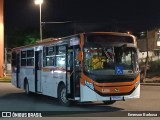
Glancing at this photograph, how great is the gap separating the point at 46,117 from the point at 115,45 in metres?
4.44

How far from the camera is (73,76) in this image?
18250mm

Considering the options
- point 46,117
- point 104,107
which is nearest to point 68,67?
point 104,107

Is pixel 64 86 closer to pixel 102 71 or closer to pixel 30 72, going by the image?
pixel 102 71

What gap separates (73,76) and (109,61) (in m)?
1.69

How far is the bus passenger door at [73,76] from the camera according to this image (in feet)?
58.9

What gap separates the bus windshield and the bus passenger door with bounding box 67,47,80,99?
731 millimetres

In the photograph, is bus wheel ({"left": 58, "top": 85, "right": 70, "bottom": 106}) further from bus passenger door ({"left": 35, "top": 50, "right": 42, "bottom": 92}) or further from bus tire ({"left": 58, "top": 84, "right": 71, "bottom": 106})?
bus passenger door ({"left": 35, "top": 50, "right": 42, "bottom": 92})

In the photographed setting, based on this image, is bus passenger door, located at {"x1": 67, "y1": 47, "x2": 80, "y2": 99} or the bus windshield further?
bus passenger door, located at {"x1": 67, "y1": 47, "x2": 80, "y2": 99}

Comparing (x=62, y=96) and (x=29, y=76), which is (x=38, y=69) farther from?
(x=62, y=96)

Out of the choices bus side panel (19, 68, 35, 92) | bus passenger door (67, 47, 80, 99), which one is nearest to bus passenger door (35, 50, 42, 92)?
bus side panel (19, 68, 35, 92)

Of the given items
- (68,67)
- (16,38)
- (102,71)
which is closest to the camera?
(102,71)

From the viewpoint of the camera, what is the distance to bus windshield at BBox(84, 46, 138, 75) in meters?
17.4

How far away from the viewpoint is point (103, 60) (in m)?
17.4

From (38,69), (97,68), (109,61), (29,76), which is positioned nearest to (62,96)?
(97,68)
